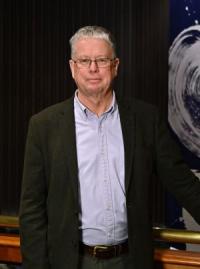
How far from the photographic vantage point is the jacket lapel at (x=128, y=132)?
4.62 ft

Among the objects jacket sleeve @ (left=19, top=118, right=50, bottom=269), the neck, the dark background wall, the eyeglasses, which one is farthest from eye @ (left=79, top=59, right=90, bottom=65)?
the dark background wall

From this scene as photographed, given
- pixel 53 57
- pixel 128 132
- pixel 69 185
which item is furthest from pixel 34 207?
pixel 53 57

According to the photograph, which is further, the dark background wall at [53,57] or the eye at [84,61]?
the dark background wall at [53,57]

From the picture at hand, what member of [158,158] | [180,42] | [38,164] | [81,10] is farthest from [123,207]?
[81,10]

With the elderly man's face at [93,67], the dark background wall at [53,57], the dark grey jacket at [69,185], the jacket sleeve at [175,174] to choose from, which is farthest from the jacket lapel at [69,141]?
the dark background wall at [53,57]

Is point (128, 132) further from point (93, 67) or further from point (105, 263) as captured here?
point (105, 263)

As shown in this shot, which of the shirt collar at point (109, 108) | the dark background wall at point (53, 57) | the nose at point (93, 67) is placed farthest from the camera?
the dark background wall at point (53, 57)

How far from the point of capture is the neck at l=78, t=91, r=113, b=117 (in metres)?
1.46

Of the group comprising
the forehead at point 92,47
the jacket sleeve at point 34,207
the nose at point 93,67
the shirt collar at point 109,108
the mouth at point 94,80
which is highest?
the forehead at point 92,47

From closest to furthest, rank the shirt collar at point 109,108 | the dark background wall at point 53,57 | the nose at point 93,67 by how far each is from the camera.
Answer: the nose at point 93,67, the shirt collar at point 109,108, the dark background wall at point 53,57

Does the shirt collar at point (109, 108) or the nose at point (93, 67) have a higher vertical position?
the nose at point (93, 67)

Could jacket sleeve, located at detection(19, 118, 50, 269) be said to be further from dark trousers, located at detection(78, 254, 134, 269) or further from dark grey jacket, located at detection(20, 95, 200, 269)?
dark trousers, located at detection(78, 254, 134, 269)

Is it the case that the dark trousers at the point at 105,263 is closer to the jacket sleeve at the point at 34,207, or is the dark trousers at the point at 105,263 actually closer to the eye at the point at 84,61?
the jacket sleeve at the point at 34,207

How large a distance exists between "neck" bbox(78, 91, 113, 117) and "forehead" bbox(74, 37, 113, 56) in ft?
0.45
